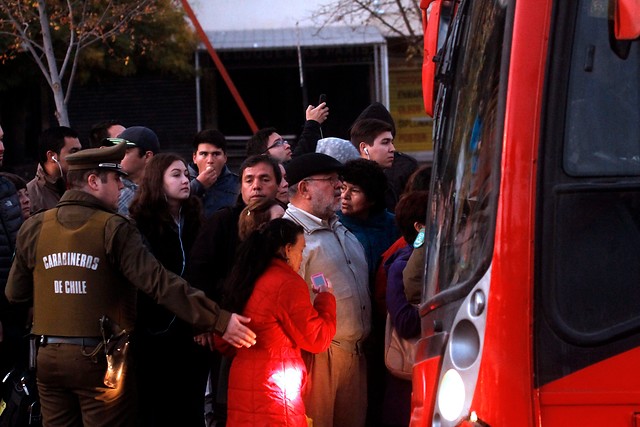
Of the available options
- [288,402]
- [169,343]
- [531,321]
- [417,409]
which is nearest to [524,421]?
[531,321]

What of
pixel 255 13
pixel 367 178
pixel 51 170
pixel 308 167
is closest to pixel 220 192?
pixel 51 170

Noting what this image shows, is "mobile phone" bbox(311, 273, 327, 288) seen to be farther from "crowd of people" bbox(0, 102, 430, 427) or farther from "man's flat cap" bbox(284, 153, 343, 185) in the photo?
"man's flat cap" bbox(284, 153, 343, 185)

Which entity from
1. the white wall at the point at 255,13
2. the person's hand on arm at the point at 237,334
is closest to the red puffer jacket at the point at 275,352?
Answer: the person's hand on arm at the point at 237,334

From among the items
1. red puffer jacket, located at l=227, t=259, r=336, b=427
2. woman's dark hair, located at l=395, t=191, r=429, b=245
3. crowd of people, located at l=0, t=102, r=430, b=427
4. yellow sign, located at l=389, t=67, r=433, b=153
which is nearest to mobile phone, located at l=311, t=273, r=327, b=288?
crowd of people, located at l=0, t=102, r=430, b=427

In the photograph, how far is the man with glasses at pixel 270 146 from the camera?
777 centimetres

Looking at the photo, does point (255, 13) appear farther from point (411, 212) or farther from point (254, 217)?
point (411, 212)

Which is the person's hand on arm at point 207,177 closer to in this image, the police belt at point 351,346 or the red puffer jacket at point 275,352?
the police belt at point 351,346

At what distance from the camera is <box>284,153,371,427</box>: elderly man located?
18.6 ft

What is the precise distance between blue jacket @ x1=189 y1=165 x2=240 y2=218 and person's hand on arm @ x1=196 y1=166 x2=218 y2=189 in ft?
0.09

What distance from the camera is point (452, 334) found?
3.53m

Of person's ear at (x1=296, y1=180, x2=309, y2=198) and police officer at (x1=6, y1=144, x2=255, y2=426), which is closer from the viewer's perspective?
police officer at (x1=6, y1=144, x2=255, y2=426)

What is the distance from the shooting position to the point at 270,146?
25.5 feet

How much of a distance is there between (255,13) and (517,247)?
51.8 ft

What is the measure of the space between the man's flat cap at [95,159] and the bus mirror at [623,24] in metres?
3.03
